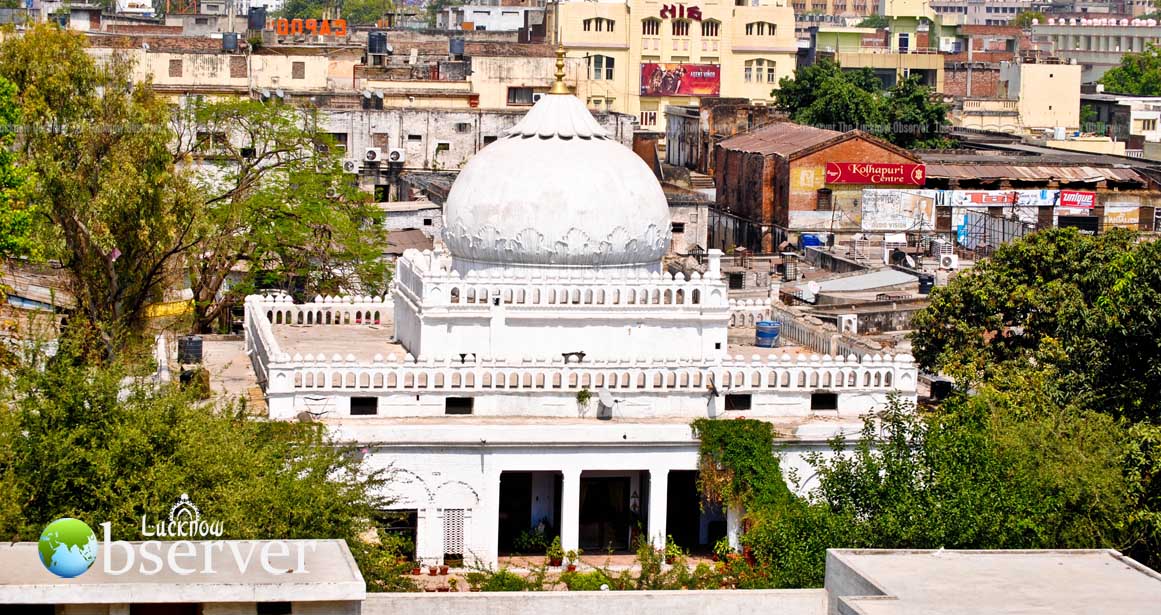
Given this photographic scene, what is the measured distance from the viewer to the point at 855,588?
83.5 ft

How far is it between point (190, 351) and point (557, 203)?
844 cm

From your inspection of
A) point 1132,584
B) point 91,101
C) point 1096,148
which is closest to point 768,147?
point 1096,148

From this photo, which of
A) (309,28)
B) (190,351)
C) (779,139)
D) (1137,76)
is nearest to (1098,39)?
(1137,76)

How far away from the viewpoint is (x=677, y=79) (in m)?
111

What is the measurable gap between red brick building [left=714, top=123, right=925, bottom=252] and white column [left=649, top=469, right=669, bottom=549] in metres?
39.9

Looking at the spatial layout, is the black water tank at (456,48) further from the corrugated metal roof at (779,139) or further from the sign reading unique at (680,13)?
the corrugated metal roof at (779,139)

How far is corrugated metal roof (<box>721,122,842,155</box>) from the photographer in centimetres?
8312

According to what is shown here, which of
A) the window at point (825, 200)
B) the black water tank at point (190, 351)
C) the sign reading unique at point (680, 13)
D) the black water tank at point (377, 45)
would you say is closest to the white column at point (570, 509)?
the black water tank at point (190, 351)

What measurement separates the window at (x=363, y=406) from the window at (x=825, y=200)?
139 feet

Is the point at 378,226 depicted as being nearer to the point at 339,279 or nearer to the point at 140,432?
the point at 339,279

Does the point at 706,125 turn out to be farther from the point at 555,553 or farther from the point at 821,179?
the point at 555,553

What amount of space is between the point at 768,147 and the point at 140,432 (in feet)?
182

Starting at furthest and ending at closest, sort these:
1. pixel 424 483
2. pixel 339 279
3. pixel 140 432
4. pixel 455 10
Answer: pixel 455 10 → pixel 339 279 → pixel 424 483 → pixel 140 432

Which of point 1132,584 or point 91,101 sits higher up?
point 91,101
